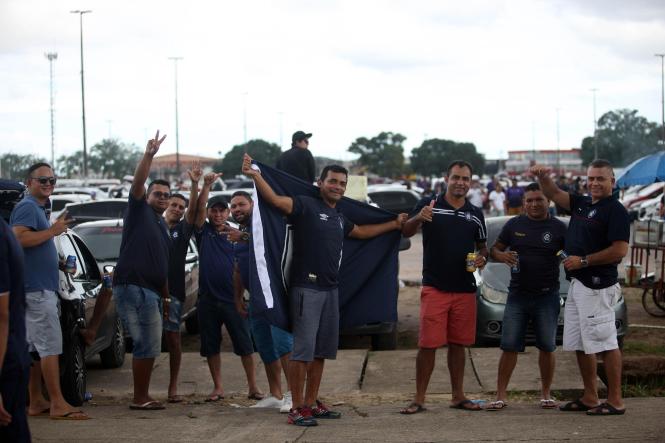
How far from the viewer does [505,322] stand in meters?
8.61

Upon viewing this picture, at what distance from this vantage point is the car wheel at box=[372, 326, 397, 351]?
11.9 metres

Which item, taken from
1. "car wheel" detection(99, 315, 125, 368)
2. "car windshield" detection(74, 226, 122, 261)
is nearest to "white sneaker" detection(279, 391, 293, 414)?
"car wheel" detection(99, 315, 125, 368)

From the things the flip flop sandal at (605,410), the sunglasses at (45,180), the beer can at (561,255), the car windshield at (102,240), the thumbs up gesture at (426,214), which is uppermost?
the sunglasses at (45,180)

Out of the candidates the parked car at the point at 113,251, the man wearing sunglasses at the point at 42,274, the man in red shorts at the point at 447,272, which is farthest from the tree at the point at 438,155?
the man wearing sunglasses at the point at 42,274

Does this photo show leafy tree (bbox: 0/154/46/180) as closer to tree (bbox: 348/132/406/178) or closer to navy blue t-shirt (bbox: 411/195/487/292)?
tree (bbox: 348/132/406/178)

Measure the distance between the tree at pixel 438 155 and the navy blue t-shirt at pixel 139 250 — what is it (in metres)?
106

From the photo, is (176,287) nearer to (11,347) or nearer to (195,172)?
(195,172)

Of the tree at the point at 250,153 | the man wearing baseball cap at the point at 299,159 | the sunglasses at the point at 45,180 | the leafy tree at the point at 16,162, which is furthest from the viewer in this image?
the tree at the point at 250,153

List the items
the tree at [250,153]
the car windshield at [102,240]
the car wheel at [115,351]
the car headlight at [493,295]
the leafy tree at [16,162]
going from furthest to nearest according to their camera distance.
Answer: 1. the tree at [250,153]
2. the leafy tree at [16,162]
3. the car windshield at [102,240]
4. the car headlight at [493,295]
5. the car wheel at [115,351]

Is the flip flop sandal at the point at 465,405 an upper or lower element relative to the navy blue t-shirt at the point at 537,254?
lower

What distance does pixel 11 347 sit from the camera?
485 cm

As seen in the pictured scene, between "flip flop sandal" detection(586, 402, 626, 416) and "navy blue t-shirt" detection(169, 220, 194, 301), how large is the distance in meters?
3.66

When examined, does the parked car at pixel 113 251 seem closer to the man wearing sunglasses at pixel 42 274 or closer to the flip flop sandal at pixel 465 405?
the man wearing sunglasses at pixel 42 274

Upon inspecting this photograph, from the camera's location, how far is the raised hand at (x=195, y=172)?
28.8ft
